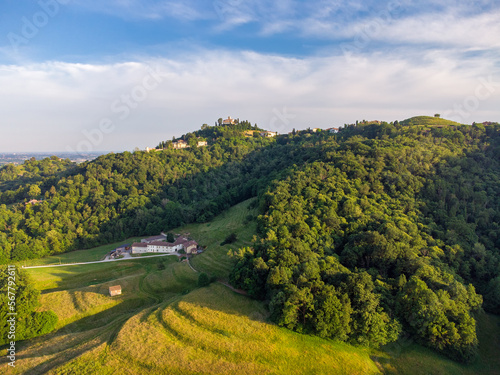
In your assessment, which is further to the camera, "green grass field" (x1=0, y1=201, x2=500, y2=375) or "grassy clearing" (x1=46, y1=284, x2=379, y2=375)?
"green grass field" (x1=0, y1=201, x2=500, y2=375)

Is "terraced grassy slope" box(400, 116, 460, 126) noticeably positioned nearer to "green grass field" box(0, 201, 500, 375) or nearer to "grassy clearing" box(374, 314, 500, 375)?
"green grass field" box(0, 201, 500, 375)

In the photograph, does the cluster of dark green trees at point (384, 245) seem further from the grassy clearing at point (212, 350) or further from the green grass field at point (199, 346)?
the grassy clearing at point (212, 350)

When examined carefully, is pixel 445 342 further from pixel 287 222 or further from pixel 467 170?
pixel 467 170

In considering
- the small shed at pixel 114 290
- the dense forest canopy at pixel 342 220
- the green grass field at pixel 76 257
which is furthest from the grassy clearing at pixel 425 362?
the green grass field at pixel 76 257

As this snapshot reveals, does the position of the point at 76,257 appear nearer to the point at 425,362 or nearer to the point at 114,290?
the point at 114,290

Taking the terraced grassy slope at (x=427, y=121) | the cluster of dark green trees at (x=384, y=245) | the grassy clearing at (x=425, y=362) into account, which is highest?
the terraced grassy slope at (x=427, y=121)

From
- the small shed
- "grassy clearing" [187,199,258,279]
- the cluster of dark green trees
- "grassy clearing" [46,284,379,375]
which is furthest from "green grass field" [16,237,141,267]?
the cluster of dark green trees
